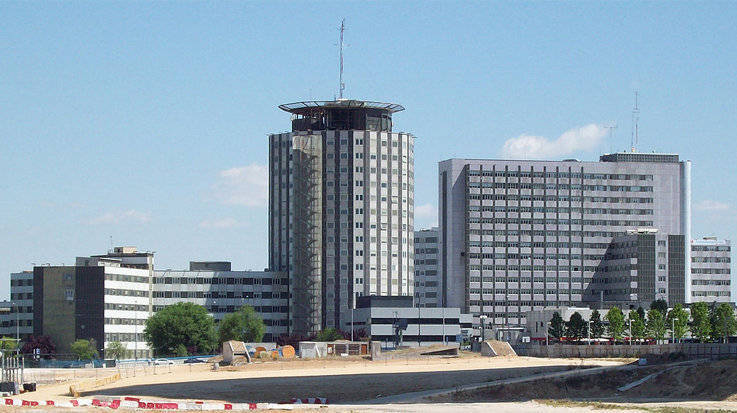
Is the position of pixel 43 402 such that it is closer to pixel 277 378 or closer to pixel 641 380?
pixel 277 378

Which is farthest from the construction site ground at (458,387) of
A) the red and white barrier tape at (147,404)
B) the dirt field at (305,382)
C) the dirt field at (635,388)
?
the red and white barrier tape at (147,404)

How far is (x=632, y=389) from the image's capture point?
15388cm

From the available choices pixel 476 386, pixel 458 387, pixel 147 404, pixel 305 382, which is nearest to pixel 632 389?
pixel 476 386

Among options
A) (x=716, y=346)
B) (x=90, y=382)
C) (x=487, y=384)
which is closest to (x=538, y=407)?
(x=487, y=384)

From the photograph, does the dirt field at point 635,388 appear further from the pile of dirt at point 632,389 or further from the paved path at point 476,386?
the paved path at point 476,386

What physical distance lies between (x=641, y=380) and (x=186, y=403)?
5477 centimetres

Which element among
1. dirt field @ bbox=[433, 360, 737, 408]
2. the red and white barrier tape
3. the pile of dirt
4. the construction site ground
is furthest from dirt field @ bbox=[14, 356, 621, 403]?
the red and white barrier tape

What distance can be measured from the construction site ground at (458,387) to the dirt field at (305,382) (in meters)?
0.10

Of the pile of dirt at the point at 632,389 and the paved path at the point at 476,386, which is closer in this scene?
the paved path at the point at 476,386

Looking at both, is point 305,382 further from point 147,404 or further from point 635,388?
point 147,404

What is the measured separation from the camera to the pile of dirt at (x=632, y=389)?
473ft

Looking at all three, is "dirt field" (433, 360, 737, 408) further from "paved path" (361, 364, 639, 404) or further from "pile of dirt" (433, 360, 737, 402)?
"paved path" (361, 364, 639, 404)

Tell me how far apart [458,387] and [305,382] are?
22116 millimetres

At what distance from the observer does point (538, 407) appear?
133000 millimetres
